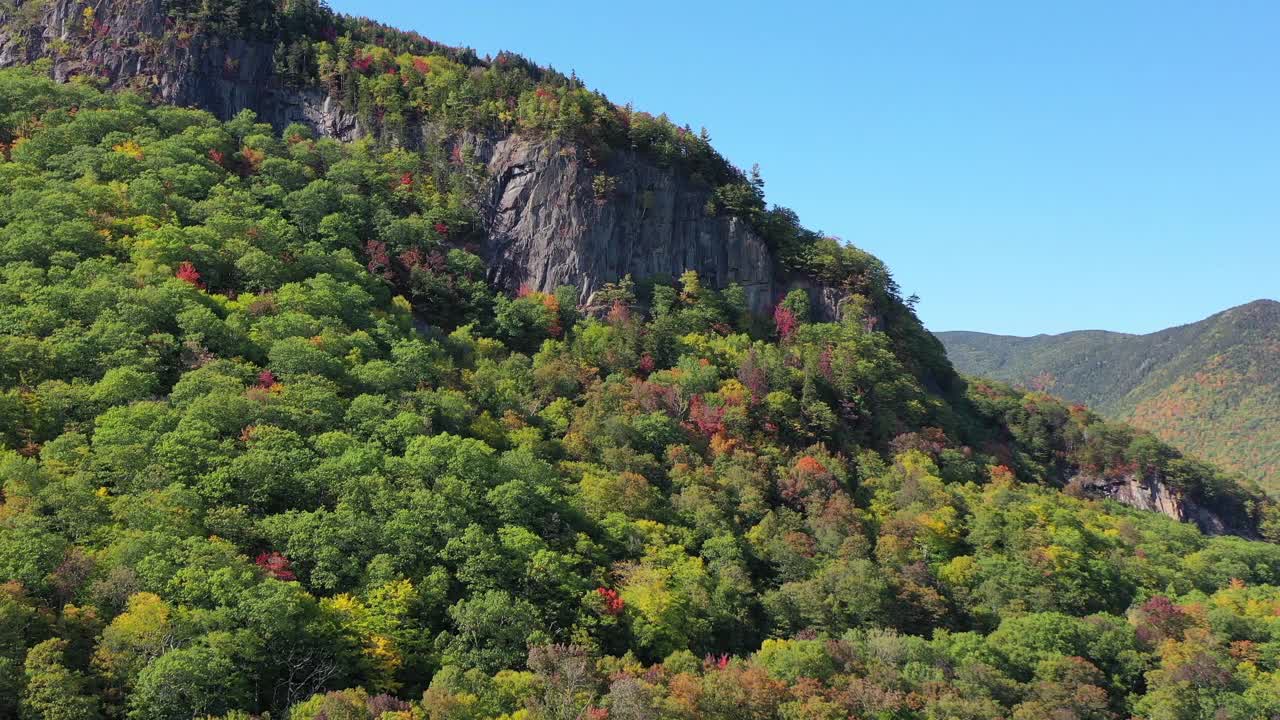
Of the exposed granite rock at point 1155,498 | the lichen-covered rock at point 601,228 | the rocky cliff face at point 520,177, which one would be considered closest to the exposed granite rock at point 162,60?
the rocky cliff face at point 520,177

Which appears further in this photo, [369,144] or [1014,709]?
[369,144]

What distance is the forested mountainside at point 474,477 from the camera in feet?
153

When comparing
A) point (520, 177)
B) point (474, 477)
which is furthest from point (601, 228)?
point (474, 477)

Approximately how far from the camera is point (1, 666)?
38656 mm

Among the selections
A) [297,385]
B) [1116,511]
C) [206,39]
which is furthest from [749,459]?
[206,39]

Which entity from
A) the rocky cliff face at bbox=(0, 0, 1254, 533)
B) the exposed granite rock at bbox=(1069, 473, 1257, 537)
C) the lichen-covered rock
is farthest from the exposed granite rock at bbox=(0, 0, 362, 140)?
the exposed granite rock at bbox=(1069, 473, 1257, 537)

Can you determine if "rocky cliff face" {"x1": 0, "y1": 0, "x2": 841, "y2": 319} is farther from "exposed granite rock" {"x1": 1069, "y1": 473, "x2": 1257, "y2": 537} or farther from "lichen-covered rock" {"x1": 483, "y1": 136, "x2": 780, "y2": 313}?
"exposed granite rock" {"x1": 1069, "y1": 473, "x2": 1257, "y2": 537}

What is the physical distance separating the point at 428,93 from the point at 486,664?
6412 centimetres

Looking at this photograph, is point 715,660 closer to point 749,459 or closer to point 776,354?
point 749,459

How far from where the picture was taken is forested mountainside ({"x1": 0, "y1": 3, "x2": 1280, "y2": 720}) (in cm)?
4662

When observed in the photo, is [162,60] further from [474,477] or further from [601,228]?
[474,477]

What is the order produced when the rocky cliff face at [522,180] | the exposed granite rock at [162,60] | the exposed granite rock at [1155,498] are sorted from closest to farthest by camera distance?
the rocky cliff face at [522,180], the exposed granite rock at [162,60], the exposed granite rock at [1155,498]

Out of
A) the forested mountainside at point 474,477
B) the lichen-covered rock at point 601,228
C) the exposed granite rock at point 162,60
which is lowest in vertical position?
the forested mountainside at point 474,477

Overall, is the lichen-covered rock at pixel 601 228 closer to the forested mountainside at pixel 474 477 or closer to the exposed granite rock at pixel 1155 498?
the forested mountainside at pixel 474 477
